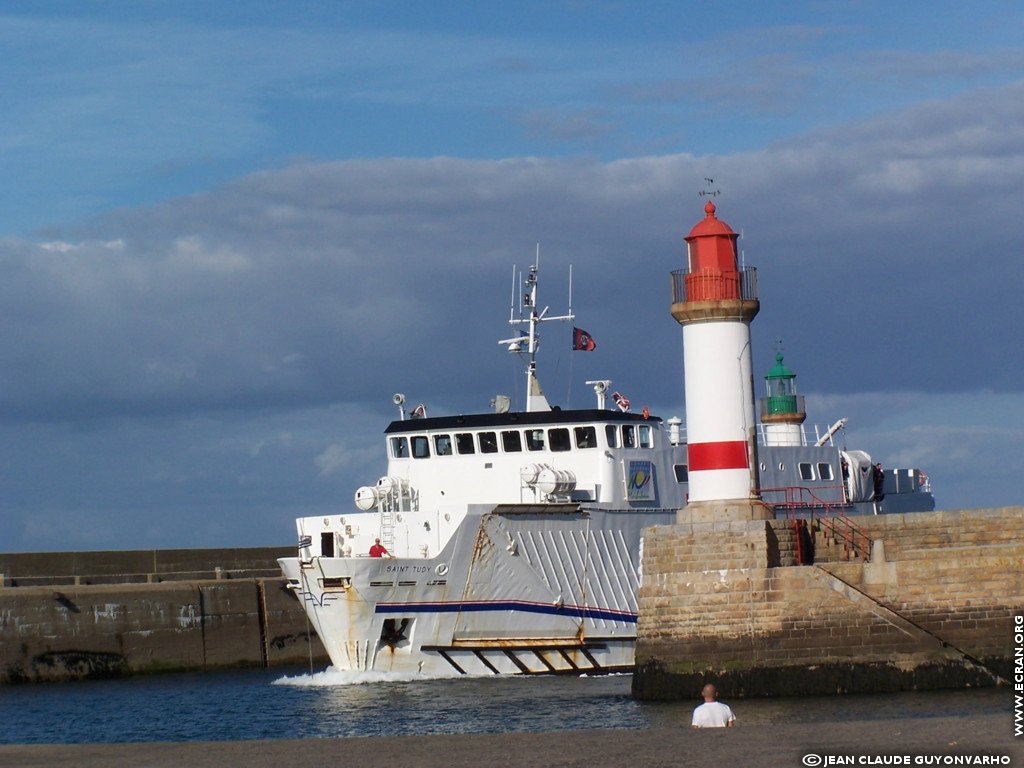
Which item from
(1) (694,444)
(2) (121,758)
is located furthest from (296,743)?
(1) (694,444)

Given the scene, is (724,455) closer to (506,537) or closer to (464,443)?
(506,537)

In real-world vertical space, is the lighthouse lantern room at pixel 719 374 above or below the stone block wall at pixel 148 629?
above

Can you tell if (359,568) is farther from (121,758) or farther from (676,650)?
(121,758)

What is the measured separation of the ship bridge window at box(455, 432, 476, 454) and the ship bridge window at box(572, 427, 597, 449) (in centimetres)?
197

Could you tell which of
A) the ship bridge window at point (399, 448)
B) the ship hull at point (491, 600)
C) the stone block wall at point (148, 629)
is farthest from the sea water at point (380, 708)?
the ship bridge window at point (399, 448)

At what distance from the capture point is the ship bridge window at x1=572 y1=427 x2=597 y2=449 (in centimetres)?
3061

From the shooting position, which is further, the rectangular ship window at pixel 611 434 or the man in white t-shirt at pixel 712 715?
the rectangular ship window at pixel 611 434

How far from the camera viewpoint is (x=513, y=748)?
58.2 feet

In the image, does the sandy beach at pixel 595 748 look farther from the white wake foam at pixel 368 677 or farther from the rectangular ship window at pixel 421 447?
the rectangular ship window at pixel 421 447

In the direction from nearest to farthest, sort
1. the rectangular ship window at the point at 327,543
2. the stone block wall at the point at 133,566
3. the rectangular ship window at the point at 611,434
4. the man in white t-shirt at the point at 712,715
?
the man in white t-shirt at the point at 712,715 < the rectangular ship window at the point at 327,543 < the rectangular ship window at the point at 611,434 < the stone block wall at the point at 133,566

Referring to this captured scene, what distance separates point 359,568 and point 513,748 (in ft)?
31.5

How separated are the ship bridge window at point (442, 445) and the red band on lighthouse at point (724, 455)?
25.3 ft

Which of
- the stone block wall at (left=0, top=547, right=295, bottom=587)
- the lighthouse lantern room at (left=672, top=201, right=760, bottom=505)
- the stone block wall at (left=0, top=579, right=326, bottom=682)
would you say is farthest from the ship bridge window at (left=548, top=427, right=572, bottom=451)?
the stone block wall at (left=0, top=547, right=295, bottom=587)

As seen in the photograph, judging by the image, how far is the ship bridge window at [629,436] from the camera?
101ft
